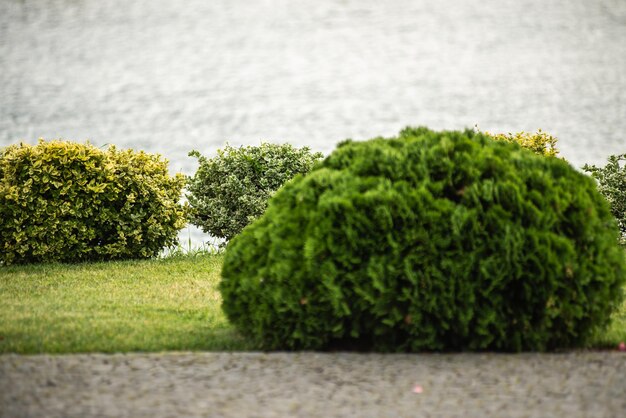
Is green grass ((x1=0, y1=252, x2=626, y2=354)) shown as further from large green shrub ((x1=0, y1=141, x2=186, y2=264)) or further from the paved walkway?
the paved walkway

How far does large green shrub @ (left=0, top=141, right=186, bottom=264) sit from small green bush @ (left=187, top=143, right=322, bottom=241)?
3.16 ft

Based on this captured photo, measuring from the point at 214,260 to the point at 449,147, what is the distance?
637 cm

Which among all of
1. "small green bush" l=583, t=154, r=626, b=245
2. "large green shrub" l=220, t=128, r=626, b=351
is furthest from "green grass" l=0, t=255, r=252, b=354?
"small green bush" l=583, t=154, r=626, b=245

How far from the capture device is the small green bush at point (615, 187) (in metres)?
13.5

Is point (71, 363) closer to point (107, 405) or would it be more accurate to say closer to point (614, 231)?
point (107, 405)

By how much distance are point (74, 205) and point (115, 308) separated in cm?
353

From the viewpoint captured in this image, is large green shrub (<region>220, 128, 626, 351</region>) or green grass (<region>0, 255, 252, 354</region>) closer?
large green shrub (<region>220, 128, 626, 351</region>)

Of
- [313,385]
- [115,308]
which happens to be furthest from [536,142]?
[313,385]

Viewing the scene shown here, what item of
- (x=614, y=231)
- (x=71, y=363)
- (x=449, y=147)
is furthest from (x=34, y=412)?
(x=614, y=231)

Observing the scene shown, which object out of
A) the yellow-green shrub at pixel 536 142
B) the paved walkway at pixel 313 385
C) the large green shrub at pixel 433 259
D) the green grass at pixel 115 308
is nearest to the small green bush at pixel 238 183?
→ the green grass at pixel 115 308

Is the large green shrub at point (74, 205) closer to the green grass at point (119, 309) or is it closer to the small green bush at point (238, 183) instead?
the green grass at point (119, 309)

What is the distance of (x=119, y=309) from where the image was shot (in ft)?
28.8

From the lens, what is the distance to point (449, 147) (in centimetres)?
680

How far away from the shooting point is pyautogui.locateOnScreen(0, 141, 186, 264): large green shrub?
1189cm
